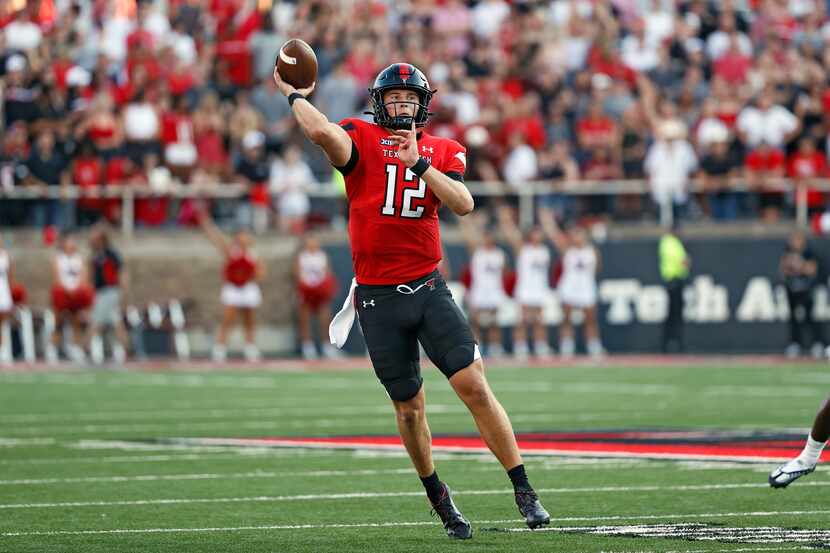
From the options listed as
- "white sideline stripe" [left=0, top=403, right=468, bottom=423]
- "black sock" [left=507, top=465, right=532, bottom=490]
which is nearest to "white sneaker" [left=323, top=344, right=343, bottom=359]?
"white sideline stripe" [left=0, top=403, right=468, bottom=423]

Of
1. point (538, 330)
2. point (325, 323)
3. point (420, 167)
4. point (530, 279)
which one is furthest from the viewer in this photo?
point (325, 323)

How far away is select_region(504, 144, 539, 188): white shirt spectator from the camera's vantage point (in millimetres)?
22719

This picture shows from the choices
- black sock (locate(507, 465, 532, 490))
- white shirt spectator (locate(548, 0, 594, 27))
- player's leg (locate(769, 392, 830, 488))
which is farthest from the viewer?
white shirt spectator (locate(548, 0, 594, 27))

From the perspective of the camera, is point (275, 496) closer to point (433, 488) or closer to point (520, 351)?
point (433, 488)

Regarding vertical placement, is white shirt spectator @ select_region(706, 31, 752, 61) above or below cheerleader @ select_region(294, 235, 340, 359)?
above

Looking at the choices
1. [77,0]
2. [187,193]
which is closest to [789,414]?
[187,193]

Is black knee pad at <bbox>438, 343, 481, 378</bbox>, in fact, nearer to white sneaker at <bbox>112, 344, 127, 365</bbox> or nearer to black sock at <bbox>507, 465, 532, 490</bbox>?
black sock at <bbox>507, 465, 532, 490</bbox>

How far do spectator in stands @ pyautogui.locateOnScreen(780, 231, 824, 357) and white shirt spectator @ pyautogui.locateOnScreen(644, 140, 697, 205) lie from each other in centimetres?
159

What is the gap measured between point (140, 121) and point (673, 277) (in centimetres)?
723

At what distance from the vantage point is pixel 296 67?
23.8ft

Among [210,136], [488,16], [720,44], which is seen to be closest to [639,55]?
[720,44]

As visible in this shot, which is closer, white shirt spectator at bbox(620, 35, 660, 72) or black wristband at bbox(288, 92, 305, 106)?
black wristband at bbox(288, 92, 305, 106)

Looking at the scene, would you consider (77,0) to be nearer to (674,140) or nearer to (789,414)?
(674,140)

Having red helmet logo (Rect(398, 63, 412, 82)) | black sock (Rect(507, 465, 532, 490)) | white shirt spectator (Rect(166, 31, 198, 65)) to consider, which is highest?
white shirt spectator (Rect(166, 31, 198, 65))
